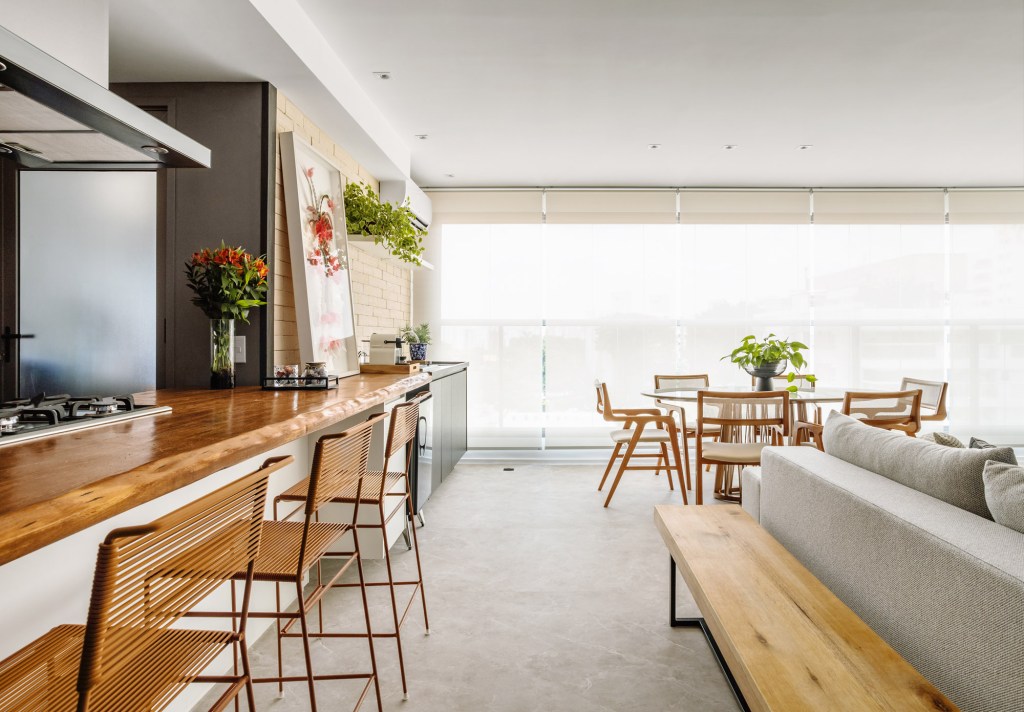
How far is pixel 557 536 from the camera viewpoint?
348 cm

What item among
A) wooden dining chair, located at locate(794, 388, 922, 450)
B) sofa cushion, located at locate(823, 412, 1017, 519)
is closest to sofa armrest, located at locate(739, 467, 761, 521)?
sofa cushion, located at locate(823, 412, 1017, 519)

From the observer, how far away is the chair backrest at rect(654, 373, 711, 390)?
4.96 meters

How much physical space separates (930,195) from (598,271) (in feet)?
11.4

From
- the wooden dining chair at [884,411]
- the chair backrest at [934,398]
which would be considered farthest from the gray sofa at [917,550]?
the chair backrest at [934,398]

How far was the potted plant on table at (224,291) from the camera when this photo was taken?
2441mm

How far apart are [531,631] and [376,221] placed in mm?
2690

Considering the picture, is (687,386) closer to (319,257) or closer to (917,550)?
(319,257)

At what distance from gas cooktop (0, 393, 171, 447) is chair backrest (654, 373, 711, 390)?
3989 mm

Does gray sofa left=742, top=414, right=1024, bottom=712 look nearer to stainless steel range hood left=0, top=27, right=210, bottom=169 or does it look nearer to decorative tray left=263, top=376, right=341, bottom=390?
decorative tray left=263, top=376, right=341, bottom=390

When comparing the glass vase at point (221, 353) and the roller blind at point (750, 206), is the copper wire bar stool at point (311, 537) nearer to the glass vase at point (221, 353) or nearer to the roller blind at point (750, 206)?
the glass vase at point (221, 353)

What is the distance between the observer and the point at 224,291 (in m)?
2.44

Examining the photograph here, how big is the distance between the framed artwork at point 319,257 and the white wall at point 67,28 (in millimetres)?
1248

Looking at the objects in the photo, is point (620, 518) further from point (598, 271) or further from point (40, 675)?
point (40, 675)

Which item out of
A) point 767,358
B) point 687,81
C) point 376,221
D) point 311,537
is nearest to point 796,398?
point 767,358
